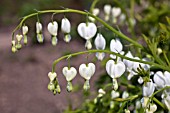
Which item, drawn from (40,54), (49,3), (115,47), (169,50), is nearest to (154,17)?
(169,50)

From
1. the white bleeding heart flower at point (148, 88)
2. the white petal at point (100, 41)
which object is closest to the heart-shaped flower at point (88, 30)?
the white petal at point (100, 41)

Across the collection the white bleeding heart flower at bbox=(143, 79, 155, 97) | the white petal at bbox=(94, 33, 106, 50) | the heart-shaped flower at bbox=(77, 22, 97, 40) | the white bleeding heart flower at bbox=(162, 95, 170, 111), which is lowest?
the white bleeding heart flower at bbox=(162, 95, 170, 111)

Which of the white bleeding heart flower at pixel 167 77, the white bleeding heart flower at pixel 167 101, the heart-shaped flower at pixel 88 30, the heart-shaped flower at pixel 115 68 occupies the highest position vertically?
the heart-shaped flower at pixel 88 30

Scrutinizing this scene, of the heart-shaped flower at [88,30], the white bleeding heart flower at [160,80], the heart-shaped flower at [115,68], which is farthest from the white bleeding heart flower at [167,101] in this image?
the heart-shaped flower at [88,30]

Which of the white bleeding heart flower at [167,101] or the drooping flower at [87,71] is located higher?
the drooping flower at [87,71]

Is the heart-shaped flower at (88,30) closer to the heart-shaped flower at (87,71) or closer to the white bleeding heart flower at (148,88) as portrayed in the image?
the heart-shaped flower at (87,71)

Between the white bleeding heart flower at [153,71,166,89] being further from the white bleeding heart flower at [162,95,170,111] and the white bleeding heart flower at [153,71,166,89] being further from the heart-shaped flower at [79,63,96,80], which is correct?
the heart-shaped flower at [79,63,96,80]

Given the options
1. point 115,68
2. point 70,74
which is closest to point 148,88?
point 115,68

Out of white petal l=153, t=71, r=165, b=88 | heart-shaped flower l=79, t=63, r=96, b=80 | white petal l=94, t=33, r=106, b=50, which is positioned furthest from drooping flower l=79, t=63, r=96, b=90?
white petal l=153, t=71, r=165, b=88

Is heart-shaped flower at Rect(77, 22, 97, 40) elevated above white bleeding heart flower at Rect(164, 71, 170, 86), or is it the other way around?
heart-shaped flower at Rect(77, 22, 97, 40)

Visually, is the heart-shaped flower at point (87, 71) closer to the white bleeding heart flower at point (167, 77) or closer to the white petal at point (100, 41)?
the white petal at point (100, 41)

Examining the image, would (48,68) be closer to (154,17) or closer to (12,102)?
(12,102)

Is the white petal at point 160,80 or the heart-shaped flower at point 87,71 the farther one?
the white petal at point 160,80
